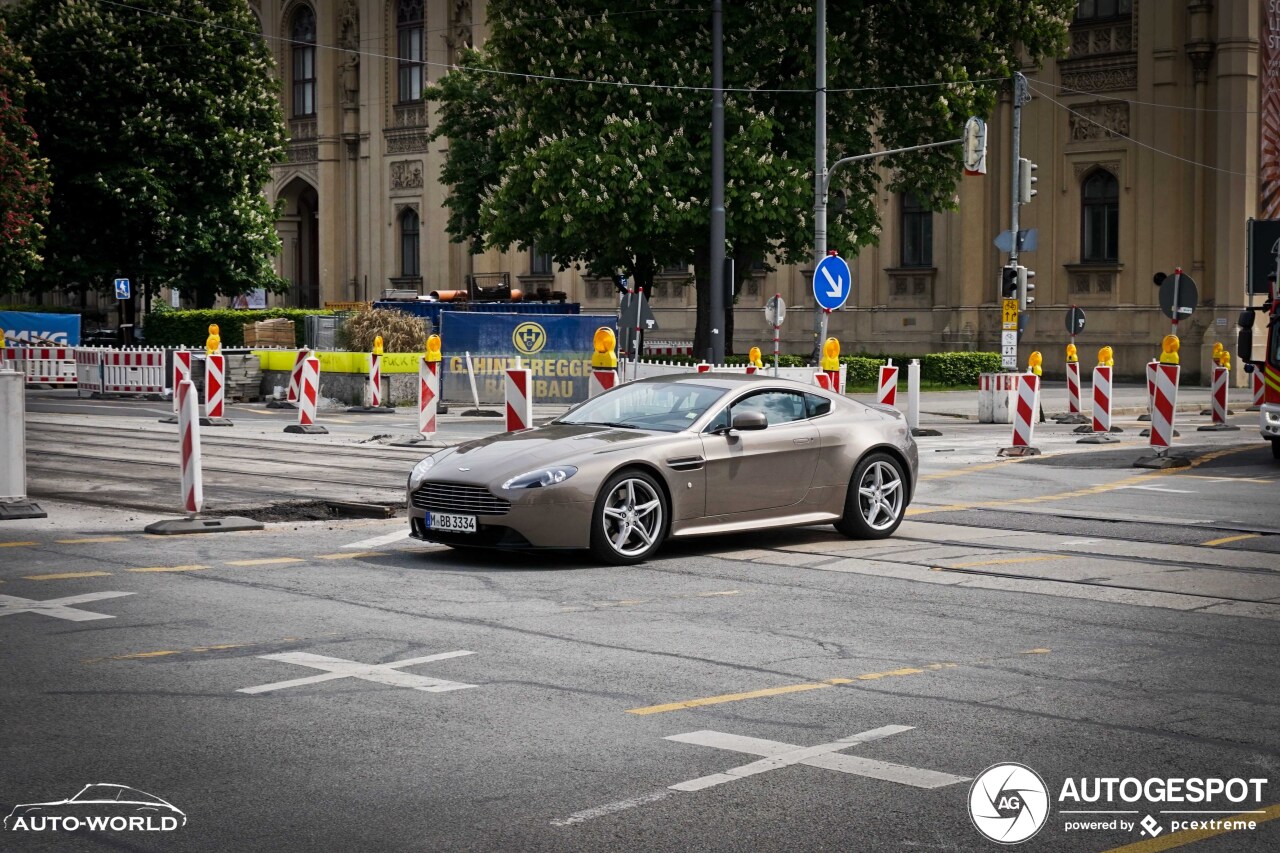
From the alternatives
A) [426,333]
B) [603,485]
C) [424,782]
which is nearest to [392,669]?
[424,782]

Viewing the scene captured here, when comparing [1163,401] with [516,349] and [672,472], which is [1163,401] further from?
[516,349]

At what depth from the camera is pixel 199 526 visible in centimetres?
1305

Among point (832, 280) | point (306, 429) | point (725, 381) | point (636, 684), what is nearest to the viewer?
point (636, 684)

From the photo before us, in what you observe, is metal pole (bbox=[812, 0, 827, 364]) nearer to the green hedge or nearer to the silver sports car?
the silver sports car

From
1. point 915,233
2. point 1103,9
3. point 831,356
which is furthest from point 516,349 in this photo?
point 1103,9

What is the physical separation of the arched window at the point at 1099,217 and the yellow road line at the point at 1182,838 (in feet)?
141

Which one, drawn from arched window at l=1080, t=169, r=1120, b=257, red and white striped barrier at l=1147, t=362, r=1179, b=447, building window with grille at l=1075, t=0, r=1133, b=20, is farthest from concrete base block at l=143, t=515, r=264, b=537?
building window with grille at l=1075, t=0, r=1133, b=20

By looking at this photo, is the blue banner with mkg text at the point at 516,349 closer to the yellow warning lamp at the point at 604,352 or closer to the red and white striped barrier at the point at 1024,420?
the red and white striped barrier at the point at 1024,420

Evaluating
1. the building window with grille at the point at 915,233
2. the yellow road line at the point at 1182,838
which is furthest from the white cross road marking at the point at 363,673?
the building window with grille at the point at 915,233

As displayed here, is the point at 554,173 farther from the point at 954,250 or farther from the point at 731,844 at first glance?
the point at 731,844

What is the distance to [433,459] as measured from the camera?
1204 centimetres

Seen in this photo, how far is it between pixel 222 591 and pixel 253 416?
20.0m

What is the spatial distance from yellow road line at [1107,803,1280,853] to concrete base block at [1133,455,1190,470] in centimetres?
1462

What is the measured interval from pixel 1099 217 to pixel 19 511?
38.7 meters
